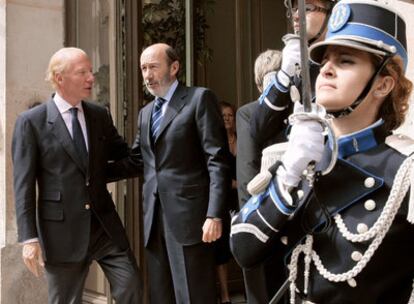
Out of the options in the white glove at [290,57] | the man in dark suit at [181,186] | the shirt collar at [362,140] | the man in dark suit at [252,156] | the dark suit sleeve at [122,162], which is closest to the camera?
the shirt collar at [362,140]

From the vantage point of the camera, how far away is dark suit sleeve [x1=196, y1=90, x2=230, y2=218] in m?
3.70

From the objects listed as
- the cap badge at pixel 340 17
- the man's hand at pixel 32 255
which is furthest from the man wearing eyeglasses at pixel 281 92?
the man's hand at pixel 32 255

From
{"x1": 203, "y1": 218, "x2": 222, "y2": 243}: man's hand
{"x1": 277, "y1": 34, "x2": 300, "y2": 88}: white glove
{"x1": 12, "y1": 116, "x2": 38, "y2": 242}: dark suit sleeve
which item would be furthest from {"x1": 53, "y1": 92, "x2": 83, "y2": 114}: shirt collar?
{"x1": 277, "y1": 34, "x2": 300, "y2": 88}: white glove

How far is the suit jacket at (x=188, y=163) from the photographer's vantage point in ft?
12.4

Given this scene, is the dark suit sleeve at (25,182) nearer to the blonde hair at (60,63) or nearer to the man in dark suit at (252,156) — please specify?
the blonde hair at (60,63)

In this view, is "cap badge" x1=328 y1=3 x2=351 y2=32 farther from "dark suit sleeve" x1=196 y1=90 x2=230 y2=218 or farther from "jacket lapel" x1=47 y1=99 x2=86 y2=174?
"jacket lapel" x1=47 y1=99 x2=86 y2=174

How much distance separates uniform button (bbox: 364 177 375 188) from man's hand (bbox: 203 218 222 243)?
2035mm

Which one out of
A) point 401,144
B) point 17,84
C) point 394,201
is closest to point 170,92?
point 17,84

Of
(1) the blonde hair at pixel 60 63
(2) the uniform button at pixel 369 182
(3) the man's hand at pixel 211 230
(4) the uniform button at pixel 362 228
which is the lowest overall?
(3) the man's hand at pixel 211 230

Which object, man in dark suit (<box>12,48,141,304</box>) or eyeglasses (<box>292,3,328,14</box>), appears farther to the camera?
man in dark suit (<box>12,48,141,304</box>)

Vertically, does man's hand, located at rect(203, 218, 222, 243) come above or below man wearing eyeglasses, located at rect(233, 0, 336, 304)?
below

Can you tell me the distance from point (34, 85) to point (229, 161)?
2492 millimetres

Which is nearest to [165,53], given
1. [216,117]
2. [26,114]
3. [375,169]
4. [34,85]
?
[216,117]

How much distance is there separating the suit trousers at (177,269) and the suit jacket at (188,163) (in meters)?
0.05
